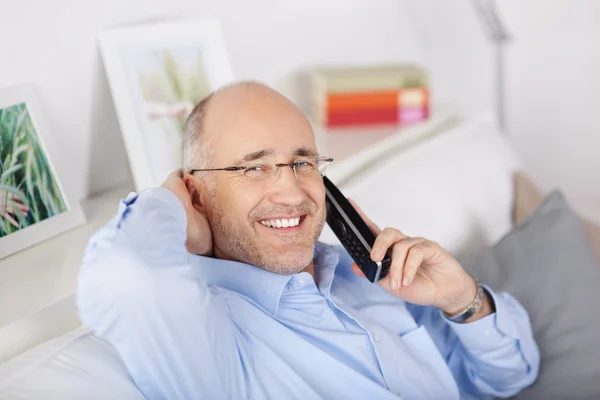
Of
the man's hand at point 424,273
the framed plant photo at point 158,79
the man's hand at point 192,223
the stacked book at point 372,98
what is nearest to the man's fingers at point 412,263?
the man's hand at point 424,273

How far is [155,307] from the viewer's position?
88 cm

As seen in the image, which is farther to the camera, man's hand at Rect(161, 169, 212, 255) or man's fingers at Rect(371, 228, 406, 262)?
man's fingers at Rect(371, 228, 406, 262)

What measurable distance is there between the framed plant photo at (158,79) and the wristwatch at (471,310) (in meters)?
0.68

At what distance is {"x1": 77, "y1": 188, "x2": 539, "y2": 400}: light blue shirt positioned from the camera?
882mm

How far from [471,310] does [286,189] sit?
0.46 meters

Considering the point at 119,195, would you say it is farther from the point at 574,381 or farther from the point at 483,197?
the point at 574,381

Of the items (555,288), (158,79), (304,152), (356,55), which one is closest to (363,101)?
(356,55)

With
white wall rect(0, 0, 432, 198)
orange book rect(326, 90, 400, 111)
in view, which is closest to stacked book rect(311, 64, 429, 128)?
orange book rect(326, 90, 400, 111)

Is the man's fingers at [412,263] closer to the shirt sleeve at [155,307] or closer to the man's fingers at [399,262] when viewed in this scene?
the man's fingers at [399,262]

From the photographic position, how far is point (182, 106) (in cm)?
167

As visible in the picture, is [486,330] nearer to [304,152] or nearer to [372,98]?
[304,152]

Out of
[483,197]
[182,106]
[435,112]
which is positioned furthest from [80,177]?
[435,112]

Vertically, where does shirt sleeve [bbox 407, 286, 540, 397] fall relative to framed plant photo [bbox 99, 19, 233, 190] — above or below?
below

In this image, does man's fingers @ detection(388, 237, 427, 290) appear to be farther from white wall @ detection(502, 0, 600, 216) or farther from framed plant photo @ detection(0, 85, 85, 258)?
white wall @ detection(502, 0, 600, 216)
